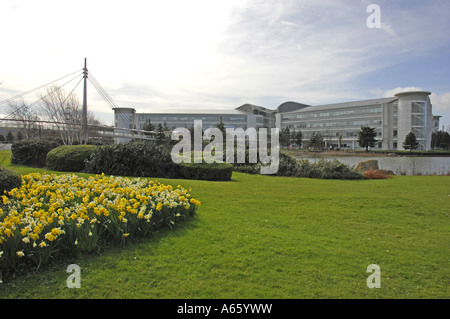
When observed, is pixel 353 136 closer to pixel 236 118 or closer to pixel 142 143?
pixel 236 118

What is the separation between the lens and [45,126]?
2547cm

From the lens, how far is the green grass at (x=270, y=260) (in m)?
3.40

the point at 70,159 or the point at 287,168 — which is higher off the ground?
the point at 70,159

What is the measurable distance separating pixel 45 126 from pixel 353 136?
70.3 m

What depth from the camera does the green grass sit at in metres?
3.40

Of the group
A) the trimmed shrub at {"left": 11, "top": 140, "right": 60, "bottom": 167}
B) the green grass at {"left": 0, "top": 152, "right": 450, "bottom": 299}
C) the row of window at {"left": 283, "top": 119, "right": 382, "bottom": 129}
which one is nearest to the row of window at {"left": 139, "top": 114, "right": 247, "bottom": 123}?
the row of window at {"left": 283, "top": 119, "right": 382, "bottom": 129}

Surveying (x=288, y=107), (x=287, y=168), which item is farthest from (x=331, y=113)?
(x=287, y=168)

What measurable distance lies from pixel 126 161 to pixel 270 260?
8870mm

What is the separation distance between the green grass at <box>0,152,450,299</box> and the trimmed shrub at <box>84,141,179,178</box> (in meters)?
5.69

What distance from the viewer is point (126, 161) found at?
38.3 feet

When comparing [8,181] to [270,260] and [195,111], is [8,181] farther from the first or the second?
[195,111]

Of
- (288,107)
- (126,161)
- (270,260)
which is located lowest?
(270,260)

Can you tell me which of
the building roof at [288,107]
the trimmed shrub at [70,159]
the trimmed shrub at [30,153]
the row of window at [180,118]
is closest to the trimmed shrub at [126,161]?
the trimmed shrub at [70,159]
